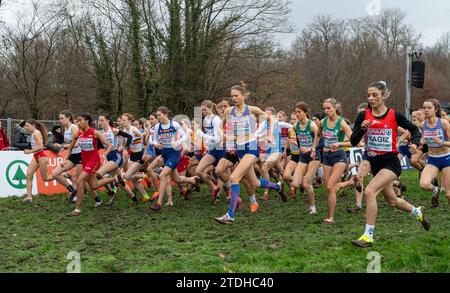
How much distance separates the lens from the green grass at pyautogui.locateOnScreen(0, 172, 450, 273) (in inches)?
238

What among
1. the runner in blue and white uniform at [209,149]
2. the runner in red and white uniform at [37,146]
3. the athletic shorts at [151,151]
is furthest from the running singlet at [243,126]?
the runner in red and white uniform at [37,146]

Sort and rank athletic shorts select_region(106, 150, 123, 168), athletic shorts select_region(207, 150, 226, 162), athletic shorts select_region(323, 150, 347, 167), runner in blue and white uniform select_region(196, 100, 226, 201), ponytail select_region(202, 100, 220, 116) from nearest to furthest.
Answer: athletic shorts select_region(323, 150, 347, 167) → runner in blue and white uniform select_region(196, 100, 226, 201) → athletic shorts select_region(207, 150, 226, 162) → athletic shorts select_region(106, 150, 123, 168) → ponytail select_region(202, 100, 220, 116)

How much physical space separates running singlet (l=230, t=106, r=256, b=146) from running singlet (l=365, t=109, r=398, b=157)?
99.1 inches

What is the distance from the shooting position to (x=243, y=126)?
30.0 feet

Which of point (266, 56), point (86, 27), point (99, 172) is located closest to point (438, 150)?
point (99, 172)

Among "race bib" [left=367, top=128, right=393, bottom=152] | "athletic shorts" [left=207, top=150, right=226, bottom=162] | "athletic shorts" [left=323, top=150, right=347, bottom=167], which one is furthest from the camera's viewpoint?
"athletic shorts" [left=207, top=150, right=226, bottom=162]

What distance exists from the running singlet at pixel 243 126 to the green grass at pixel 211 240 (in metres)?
1.41

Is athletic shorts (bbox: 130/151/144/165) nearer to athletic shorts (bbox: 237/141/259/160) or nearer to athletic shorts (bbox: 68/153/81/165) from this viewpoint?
athletic shorts (bbox: 68/153/81/165)

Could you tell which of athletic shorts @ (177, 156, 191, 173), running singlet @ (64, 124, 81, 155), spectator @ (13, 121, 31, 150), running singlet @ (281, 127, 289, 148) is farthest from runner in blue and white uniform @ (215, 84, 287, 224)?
spectator @ (13, 121, 31, 150)

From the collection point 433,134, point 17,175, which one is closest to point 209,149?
point 433,134

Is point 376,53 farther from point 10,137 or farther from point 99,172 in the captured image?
point 99,172

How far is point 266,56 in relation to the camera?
29.8 m

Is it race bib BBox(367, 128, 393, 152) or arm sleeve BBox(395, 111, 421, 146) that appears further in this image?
race bib BBox(367, 128, 393, 152)

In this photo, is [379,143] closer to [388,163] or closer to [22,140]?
[388,163]
